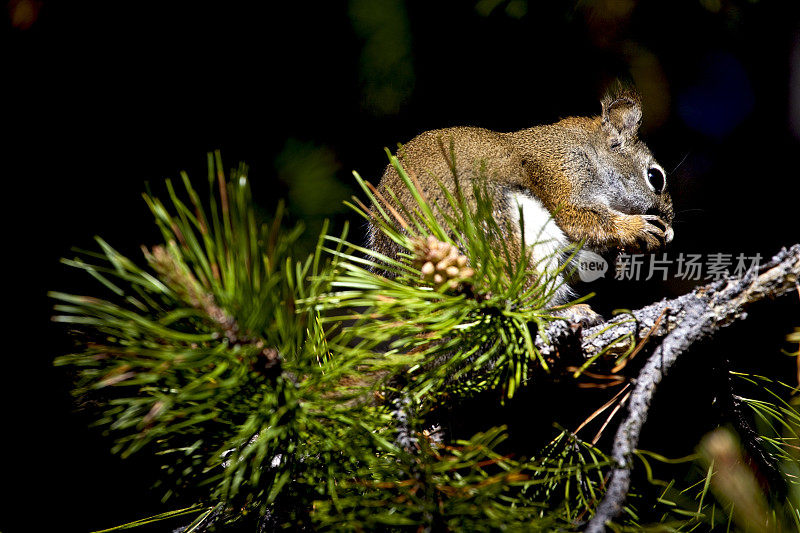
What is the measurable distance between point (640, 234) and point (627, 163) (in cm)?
33

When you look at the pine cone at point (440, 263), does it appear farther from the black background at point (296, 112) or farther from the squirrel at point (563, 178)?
the black background at point (296, 112)

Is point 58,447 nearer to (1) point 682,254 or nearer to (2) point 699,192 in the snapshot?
(1) point 682,254

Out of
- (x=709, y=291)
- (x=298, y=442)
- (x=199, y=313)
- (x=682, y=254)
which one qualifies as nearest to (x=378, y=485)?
(x=298, y=442)

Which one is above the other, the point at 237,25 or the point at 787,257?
the point at 237,25

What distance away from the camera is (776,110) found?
1.31 meters

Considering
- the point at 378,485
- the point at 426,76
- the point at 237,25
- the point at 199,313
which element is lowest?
the point at 378,485

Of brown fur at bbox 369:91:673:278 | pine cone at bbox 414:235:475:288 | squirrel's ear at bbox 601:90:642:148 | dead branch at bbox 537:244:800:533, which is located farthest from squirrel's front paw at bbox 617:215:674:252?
pine cone at bbox 414:235:475:288

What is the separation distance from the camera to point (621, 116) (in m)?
1.49

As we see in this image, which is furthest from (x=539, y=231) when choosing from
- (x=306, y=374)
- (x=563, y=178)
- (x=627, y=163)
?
(x=306, y=374)

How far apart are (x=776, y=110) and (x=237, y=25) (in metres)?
1.31

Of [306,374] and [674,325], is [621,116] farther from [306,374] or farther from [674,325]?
[306,374]

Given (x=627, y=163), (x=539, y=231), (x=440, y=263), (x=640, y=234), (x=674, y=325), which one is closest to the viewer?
(x=440, y=263)

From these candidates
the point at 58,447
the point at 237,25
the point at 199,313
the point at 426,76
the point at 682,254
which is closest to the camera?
the point at 199,313

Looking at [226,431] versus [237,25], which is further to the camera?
[237,25]
